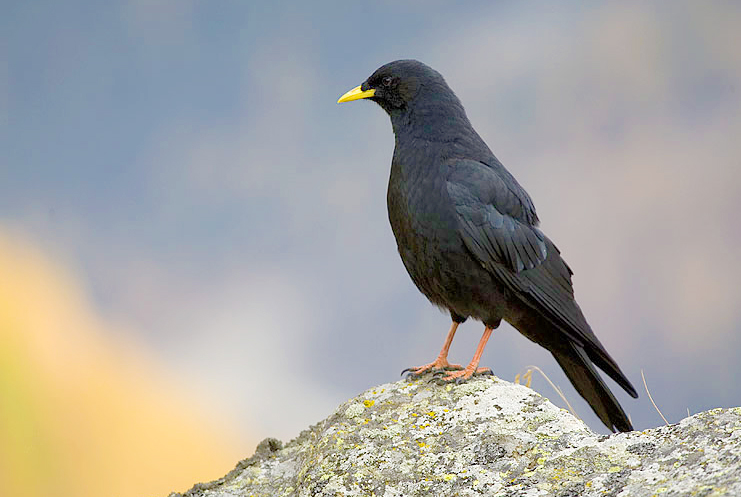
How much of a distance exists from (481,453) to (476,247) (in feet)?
5.36

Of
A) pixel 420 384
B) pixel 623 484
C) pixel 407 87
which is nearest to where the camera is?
pixel 623 484

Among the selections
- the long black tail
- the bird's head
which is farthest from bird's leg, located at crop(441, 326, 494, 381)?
the bird's head

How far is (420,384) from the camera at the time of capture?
434 cm

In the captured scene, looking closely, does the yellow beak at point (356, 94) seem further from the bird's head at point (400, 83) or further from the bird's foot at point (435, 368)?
the bird's foot at point (435, 368)

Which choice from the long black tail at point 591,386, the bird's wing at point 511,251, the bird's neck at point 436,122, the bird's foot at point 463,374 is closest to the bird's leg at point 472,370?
the bird's foot at point 463,374

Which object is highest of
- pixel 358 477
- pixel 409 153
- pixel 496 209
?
pixel 409 153

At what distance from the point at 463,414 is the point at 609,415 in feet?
5.11

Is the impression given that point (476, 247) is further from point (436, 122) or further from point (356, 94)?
point (356, 94)

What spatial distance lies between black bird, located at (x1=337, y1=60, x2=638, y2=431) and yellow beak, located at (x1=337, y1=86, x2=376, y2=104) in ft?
1.30

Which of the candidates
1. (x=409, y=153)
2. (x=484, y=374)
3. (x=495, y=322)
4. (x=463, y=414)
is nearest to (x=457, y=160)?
(x=409, y=153)

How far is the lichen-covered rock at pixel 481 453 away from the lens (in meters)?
2.82

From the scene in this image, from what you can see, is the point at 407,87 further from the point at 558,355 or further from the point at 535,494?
the point at 535,494

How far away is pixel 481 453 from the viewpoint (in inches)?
134

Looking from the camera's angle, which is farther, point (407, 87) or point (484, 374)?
point (407, 87)
